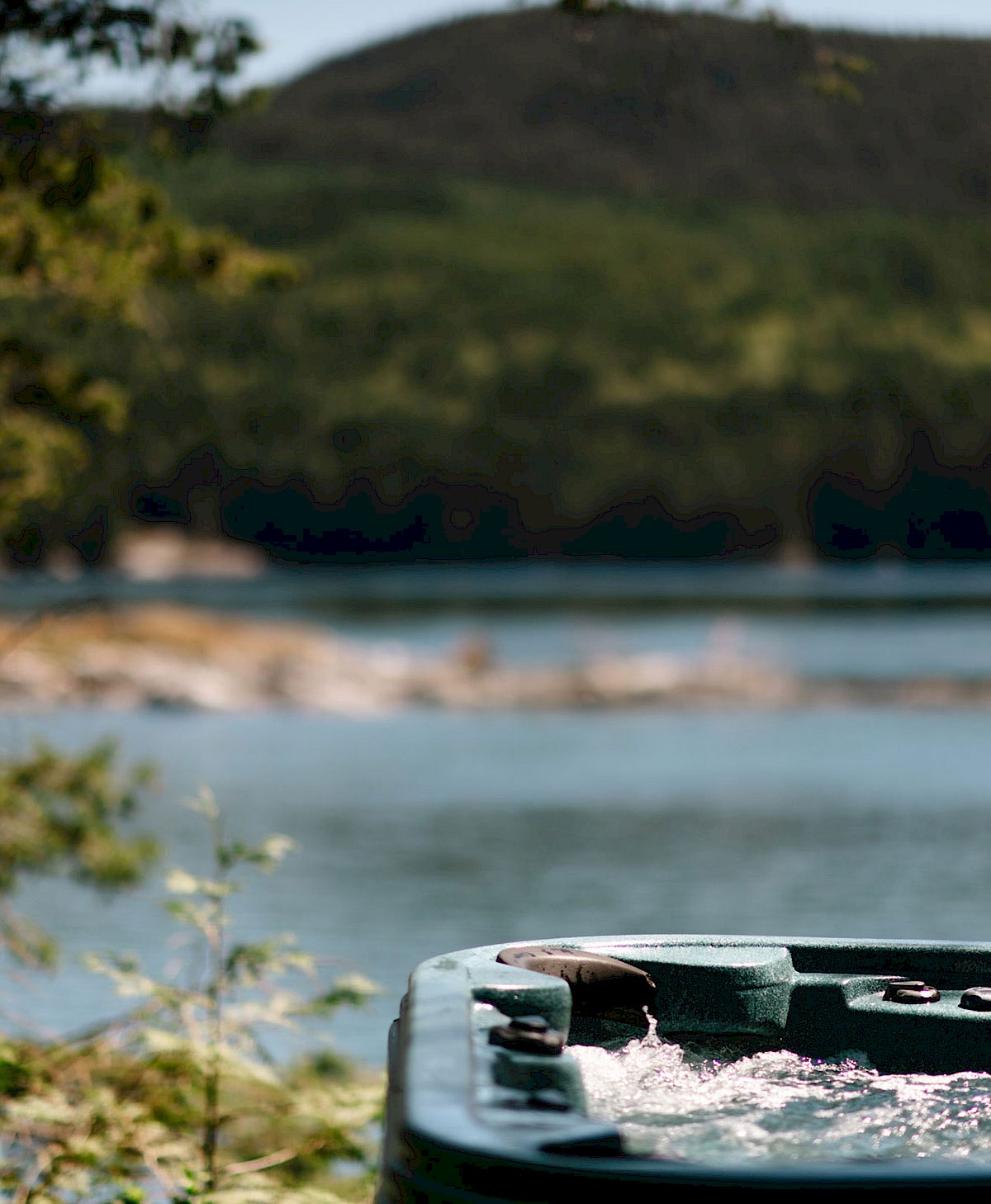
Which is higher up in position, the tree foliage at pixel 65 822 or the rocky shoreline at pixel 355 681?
the tree foliage at pixel 65 822

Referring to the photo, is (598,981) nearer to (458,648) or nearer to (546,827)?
(546,827)

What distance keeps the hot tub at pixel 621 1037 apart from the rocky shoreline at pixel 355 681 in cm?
4396

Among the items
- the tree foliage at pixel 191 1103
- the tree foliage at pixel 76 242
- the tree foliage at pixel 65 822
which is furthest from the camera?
the tree foliage at pixel 65 822

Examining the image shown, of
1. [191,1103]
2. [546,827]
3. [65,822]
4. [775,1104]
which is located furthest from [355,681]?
[775,1104]

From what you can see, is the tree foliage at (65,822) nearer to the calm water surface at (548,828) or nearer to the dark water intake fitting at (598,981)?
the calm water surface at (548,828)

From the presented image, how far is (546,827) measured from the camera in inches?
1155

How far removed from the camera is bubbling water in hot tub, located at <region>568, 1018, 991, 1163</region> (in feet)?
13.4

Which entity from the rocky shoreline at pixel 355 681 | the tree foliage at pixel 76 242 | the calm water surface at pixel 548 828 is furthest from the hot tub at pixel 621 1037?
the rocky shoreline at pixel 355 681

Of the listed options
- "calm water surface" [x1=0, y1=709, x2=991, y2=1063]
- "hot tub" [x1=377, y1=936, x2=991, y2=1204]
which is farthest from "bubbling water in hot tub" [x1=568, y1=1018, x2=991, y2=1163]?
"calm water surface" [x1=0, y1=709, x2=991, y2=1063]

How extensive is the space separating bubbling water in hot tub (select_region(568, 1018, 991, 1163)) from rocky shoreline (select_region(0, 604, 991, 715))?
44.0 metres

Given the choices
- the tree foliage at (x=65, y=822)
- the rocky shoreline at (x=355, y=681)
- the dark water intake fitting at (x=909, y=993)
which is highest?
the dark water intake fitting at (x=909, y=993)

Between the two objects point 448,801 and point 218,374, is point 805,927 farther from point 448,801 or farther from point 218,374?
point 218,374

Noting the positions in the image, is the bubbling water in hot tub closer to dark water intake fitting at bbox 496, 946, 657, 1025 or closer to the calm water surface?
dark water intake fitting at bbox 496, 946, 657, 1025

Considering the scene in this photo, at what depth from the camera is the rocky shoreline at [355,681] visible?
49.8 meters
